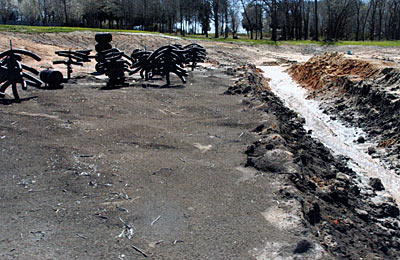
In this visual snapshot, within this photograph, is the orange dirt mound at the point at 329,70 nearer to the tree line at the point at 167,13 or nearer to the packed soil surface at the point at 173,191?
the packed soil surface at the point at 173,191

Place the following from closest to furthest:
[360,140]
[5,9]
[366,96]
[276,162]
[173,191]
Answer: [173,191] < [276,162] < [360,140] < [366,96] < [5,9]

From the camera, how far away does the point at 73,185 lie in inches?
246

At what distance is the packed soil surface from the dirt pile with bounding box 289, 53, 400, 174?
6.76ft

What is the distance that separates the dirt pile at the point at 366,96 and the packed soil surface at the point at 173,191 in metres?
2.06

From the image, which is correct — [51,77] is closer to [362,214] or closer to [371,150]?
[371,150]

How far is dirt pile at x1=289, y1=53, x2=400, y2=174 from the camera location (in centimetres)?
1151

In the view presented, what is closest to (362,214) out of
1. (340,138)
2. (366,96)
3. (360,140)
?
(360,140)

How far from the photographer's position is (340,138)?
1249cm

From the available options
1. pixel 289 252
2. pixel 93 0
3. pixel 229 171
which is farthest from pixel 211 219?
pixel 93 0

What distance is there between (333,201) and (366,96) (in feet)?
31.3

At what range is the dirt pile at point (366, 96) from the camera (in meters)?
11.5

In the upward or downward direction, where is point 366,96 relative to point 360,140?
upward

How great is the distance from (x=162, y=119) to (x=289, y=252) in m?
6.90

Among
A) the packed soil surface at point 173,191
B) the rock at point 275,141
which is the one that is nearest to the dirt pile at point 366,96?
the packed soil surface at point 173,191
